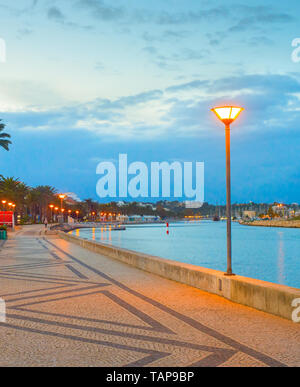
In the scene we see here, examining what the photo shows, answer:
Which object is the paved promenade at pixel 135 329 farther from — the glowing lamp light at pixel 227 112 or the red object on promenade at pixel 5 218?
the red object on promenade at pixel 5 218

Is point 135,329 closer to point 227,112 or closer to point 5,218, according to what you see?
point 227,112

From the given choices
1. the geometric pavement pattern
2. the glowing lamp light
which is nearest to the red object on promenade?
the geometric pavement pattern

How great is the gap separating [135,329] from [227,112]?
5252mm

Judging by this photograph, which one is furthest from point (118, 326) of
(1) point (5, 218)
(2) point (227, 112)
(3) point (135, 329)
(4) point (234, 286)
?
(1) point (5, 218)

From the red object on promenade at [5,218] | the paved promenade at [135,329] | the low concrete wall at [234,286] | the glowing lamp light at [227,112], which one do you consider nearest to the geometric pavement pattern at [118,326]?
the paved promenade at [135,329]

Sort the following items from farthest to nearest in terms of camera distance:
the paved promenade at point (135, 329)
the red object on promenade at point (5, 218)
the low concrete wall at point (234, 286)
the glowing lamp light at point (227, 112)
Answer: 1. the red object on promenade at point (5, 218)
2. the glowing lamp light at point (227, 112)
3. the low concrete wall at point (234, 286)
4. the paved promenade at point (135, 329)

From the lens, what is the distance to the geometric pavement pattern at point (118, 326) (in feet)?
17.7

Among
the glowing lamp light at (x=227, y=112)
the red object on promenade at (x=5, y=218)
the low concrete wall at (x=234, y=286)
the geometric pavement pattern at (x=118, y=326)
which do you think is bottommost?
the geometric pavement pattern at (x=118, y=326)

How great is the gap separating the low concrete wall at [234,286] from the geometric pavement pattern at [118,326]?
1440 millimetres

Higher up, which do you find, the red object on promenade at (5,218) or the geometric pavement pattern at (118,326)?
the red object on promenade at (5,218)

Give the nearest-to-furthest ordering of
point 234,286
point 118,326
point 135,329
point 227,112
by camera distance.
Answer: point 135,329, point 118,326, point 234,286, point 227,112

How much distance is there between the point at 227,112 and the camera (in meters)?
9.82

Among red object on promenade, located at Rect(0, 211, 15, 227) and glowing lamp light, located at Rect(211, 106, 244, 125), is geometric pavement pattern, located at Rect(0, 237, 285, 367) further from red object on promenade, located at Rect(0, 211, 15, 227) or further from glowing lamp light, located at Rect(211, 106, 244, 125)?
red object on promenade, located at Rect(0, 211, 15, 227)
